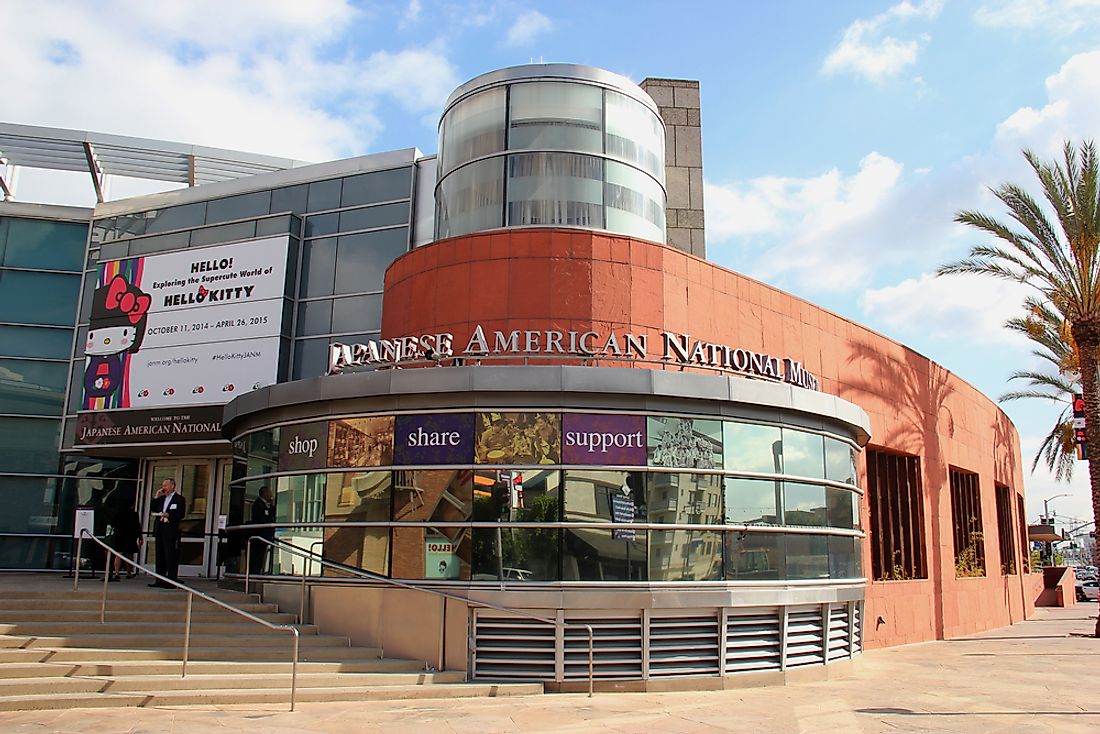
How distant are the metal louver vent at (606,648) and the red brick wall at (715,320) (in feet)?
16.2

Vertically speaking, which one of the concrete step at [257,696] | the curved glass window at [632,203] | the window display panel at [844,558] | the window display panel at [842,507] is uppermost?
the curved glass window at [632,203]

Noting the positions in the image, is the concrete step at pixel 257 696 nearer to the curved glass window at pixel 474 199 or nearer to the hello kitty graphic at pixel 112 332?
the curved glass window at pixel 474 199

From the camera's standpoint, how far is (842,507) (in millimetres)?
15945

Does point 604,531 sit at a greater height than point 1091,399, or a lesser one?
lesser

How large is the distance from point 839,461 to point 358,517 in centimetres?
846

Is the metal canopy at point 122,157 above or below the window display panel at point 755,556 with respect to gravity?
above

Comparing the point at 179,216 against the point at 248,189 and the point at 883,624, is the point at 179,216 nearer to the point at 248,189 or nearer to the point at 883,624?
the point at 248,189

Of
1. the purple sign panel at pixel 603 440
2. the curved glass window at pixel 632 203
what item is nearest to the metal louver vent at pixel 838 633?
the purple sign panel at pixel 603 440

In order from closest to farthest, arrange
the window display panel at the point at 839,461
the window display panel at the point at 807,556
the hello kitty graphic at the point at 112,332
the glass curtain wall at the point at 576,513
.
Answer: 1. the glass curtain wall at the point at 576,513
2. the window display panel at the point at 807,556
3. the window display panel at the point at 839,461
4. the hello kitty graphic at the point at 112,332

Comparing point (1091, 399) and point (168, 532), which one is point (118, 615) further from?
point (1091, 399)

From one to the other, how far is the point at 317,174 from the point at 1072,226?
20.4 meters

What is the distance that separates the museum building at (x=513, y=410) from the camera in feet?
42.8

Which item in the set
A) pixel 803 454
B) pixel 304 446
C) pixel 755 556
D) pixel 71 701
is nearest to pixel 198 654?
pixel 71 701

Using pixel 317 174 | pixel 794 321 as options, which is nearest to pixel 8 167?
pixel 317 174
